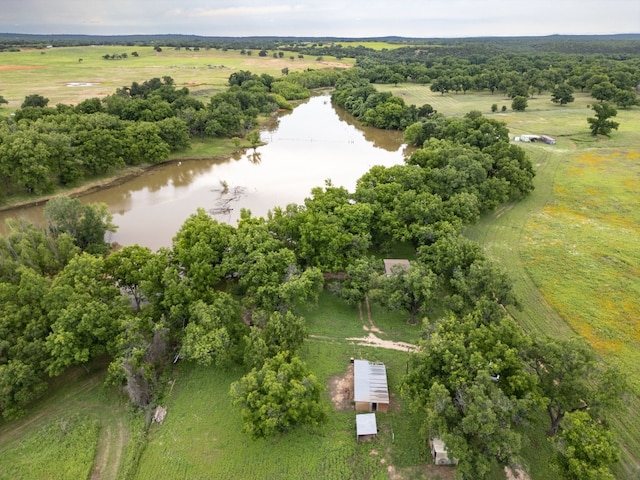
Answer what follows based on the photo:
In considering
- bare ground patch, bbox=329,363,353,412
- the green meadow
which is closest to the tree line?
the green meadow

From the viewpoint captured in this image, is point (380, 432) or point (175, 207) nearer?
point (380, 432)

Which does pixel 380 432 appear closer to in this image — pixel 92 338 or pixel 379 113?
pixel 92 338

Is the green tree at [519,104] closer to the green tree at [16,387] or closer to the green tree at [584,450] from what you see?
the green tree at [584,450]

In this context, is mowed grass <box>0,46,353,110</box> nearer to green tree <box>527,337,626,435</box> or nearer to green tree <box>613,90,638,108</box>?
green tree <box>527,337,626,435</box>

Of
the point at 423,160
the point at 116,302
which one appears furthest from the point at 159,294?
the point at 423,160

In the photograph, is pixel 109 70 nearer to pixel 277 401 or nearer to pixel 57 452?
pixel 57 452

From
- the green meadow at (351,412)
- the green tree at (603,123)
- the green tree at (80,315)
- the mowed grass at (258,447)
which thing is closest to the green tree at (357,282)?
the green meadow at (351,412)
